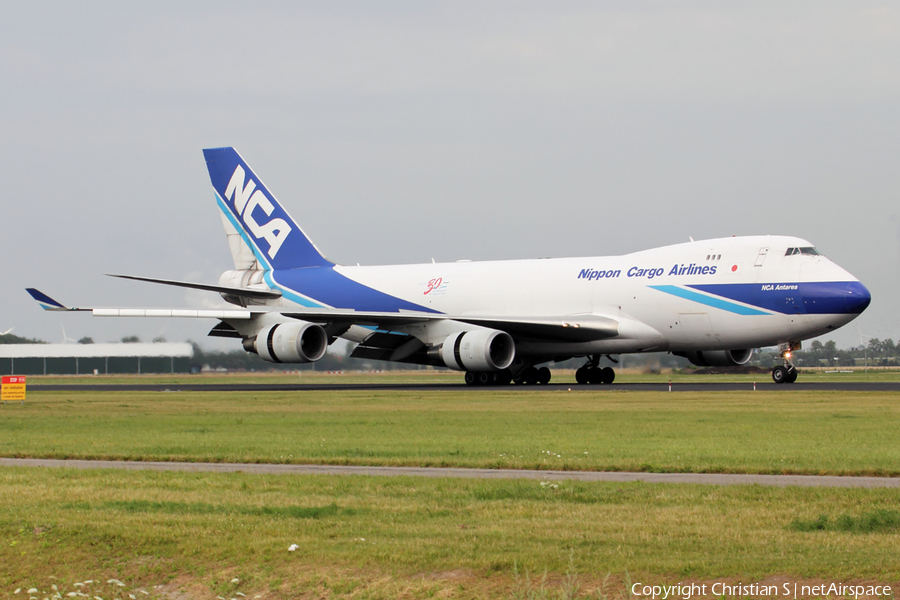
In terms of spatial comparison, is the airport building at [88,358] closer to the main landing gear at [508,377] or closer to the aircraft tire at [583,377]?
the main landing gear at [508,377]

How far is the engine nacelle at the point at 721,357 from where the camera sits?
143 ft

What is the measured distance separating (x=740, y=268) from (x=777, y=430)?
17.7 metres

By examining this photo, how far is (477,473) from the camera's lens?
16031 millimetres

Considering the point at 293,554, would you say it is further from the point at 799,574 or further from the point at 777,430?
the point at 777,430

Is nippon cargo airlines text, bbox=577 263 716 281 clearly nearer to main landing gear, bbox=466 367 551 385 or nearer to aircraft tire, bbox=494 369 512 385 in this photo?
aircraft tire, bbox=494 369 512 385

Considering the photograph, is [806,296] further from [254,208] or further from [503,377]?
[254,208]

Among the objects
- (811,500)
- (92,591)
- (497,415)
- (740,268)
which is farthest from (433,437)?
(740,268)

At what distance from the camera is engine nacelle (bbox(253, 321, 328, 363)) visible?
42.5m

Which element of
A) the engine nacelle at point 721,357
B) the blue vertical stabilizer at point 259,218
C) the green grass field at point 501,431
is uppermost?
the blue vertical stabilizer at point 259,218

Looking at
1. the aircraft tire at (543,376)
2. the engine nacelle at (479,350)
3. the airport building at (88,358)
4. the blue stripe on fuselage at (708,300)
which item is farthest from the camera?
the airport building at (88,358)

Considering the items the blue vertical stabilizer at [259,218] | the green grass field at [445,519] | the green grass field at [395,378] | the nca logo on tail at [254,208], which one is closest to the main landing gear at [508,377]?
the green grass field at [395,378]

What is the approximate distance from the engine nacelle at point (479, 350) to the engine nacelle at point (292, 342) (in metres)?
5.13

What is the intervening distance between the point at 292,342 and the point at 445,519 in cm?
3102

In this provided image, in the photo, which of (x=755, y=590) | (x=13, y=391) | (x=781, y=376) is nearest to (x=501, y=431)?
(x=755, y=590)
